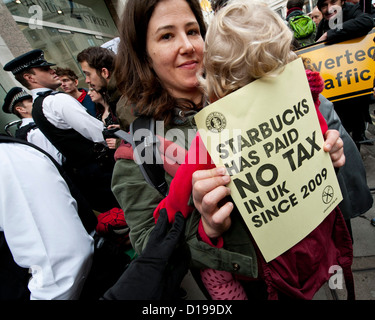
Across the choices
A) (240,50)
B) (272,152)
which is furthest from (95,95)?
(272,152)

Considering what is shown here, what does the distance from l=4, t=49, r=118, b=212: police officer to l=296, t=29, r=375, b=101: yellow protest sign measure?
276 centimetres

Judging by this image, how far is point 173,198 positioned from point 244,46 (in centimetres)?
60

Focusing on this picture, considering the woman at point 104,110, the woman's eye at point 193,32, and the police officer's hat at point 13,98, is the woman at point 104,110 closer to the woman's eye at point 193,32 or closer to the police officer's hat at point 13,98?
the police officer's hat at point 13,98

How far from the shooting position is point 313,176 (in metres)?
0.74

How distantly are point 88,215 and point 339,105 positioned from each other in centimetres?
296

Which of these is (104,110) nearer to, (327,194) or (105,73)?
(105,73)

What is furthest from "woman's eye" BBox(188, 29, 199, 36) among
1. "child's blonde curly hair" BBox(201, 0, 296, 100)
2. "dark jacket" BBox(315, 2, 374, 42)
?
"dark jacket" BBox(315, 2, 374, 42)

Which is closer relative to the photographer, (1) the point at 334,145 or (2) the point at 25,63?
(1) the point at 334,145

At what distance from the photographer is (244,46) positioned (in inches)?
23.5

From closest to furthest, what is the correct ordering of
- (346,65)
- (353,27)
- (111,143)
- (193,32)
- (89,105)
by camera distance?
1. (193,32)
2. (353,27)
3. (346,65)
4. (111,143)
5. (89,105)
